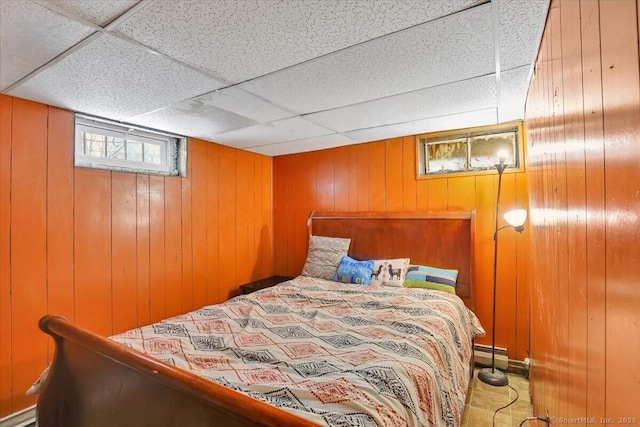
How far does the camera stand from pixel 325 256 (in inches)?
127

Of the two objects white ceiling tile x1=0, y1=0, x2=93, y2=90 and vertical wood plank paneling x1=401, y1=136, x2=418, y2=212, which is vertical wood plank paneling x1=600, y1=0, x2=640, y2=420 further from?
vertical wood plank paneling x1=401, y1=136, x2=418, y2=212

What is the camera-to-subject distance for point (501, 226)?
273cm

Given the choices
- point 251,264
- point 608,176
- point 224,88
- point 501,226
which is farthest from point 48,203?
point 501,226

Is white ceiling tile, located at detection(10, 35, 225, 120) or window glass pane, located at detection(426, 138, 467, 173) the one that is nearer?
white ceiling tile, located at detection(10, 35, 225, 120)

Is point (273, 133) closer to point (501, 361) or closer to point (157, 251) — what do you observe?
point (157, 251)

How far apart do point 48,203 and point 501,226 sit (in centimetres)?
354

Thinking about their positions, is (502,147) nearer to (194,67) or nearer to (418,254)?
(418,254)

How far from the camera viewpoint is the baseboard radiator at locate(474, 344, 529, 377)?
262 cm

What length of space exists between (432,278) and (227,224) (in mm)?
2187

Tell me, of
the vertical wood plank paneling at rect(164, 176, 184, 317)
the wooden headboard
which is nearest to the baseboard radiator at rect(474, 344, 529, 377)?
the wooden headboard

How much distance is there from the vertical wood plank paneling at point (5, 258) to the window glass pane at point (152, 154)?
0.94 meters

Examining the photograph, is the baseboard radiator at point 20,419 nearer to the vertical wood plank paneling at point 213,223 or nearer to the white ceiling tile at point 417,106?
the vertical wood plank paneling at point 213,223

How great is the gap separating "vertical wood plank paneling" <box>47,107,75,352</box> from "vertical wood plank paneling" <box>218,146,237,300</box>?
1331 mm

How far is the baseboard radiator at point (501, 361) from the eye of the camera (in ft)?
8.59
